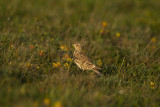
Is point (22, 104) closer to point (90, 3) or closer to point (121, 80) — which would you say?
point (121, 80)

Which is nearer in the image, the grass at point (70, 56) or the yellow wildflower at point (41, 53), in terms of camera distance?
the grass at point (70, 56)

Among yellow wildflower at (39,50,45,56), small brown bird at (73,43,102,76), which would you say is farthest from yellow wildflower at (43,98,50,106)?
yellow wildflower at (39,50,45,56)

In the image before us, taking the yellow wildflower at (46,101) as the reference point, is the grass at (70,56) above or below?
below

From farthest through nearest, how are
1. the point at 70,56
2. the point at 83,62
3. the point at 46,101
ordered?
the point at 70,56 < the point at 83,62 < the point at 46,101

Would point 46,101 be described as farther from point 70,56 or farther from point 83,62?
point 70,56

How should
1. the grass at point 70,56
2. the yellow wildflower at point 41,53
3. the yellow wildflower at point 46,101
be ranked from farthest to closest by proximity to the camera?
1. the yellow wildflower at point 41,53
2. the grass at point 70,56
3. the yellow wildflower at point 46,101

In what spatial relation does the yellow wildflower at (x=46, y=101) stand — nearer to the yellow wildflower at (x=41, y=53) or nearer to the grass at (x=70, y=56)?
the grass at (x=70, y=56)

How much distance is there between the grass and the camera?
3512 millimetres

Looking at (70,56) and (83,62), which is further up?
(83,62)

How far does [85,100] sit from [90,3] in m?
6.91

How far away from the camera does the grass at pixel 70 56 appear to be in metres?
3.51

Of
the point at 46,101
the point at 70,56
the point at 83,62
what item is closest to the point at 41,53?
the point at 70,56

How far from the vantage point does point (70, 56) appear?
5.35m

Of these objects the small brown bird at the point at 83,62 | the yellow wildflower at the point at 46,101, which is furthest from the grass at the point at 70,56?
the small brown bird at the point at 83,62
